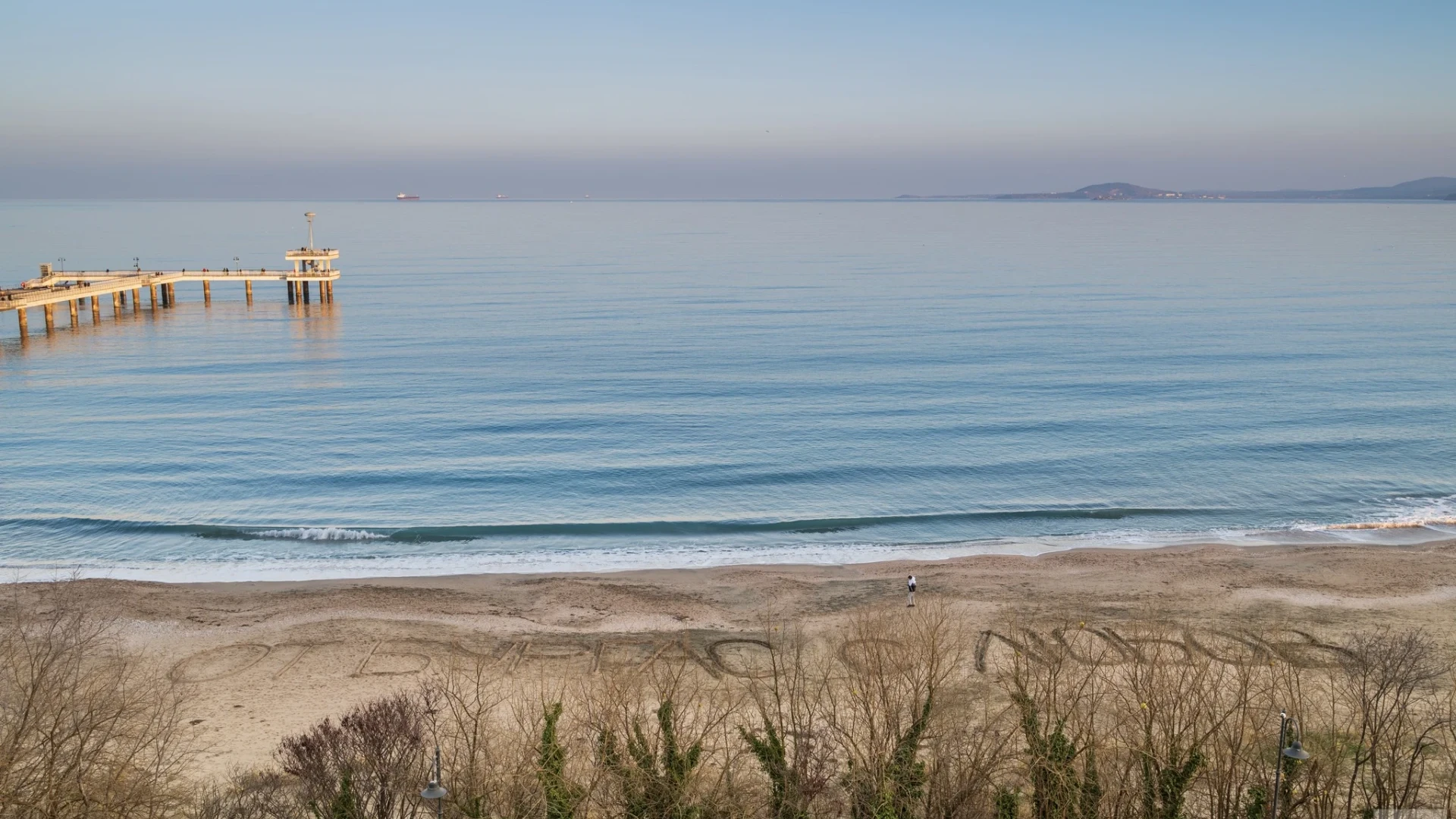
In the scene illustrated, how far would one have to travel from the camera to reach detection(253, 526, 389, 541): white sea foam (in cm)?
3681

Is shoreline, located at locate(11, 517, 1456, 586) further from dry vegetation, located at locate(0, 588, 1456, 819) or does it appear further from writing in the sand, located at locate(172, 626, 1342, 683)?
dry vegetation, located at locate(0, 588, 1456, 819)

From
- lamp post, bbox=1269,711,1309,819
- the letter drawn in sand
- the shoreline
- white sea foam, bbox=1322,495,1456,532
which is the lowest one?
the shoreline

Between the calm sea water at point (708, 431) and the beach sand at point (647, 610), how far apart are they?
215 cm

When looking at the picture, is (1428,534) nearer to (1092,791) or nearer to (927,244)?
(1092,791)

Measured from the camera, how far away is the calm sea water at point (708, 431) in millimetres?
37375

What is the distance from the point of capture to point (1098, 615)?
1154 inches

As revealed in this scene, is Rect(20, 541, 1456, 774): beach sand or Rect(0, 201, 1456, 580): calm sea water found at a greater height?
Rect(0, 201, 1456, 580): calm sea water

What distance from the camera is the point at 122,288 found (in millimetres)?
83812

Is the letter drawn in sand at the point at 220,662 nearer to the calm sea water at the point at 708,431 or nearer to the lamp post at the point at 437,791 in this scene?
the calm sea water at the point at 708,431

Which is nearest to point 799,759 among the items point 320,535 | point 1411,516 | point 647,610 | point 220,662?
point 647,610

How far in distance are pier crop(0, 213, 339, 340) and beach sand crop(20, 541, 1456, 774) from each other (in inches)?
1994

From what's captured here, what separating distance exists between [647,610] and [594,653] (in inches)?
134

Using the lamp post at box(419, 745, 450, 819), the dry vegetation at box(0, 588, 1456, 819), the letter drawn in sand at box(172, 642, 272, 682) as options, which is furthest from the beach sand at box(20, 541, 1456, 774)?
the lamp post at box(419, 745, 450, 819)

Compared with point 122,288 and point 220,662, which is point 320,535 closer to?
point 220,662
